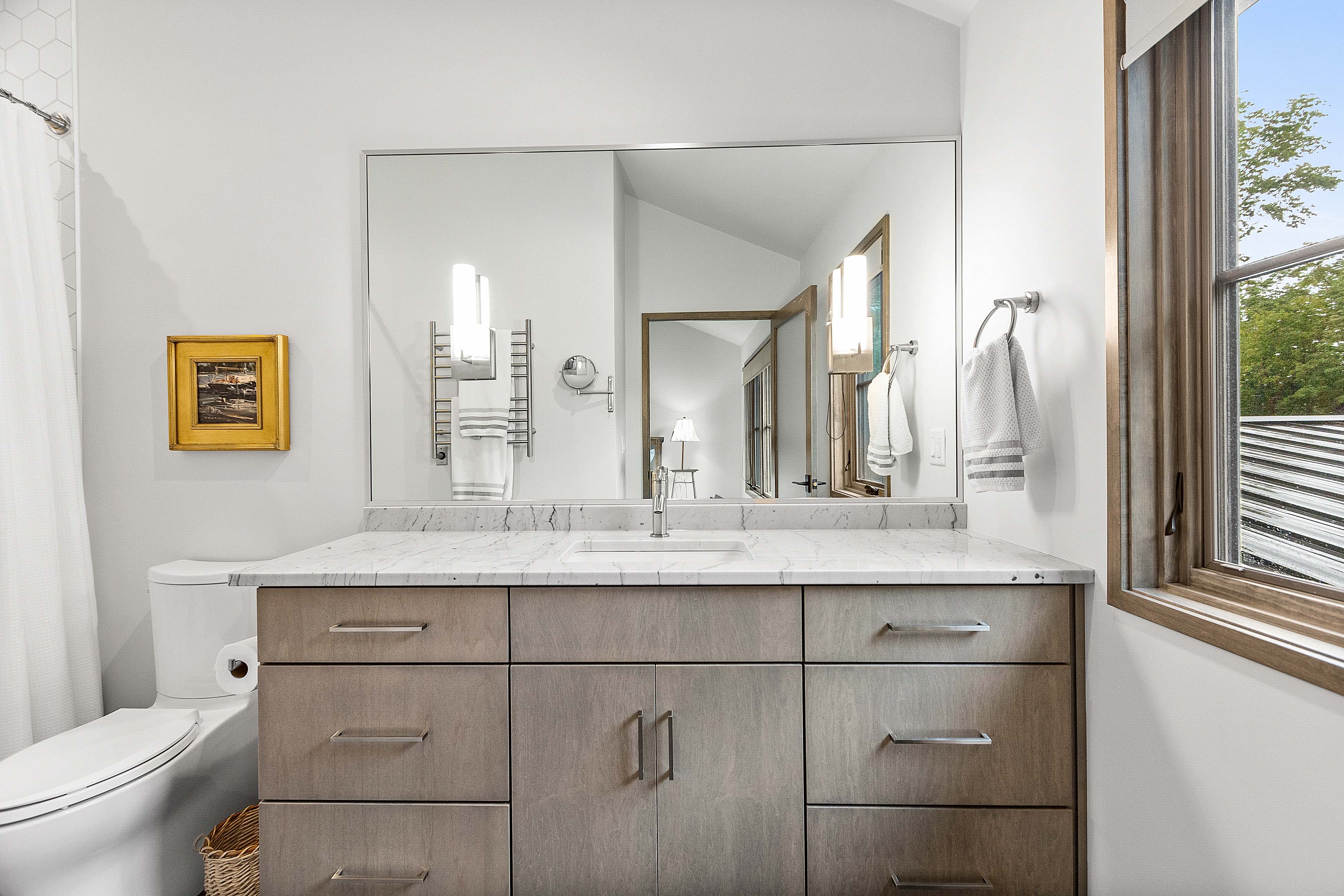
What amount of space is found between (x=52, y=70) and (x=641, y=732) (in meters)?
2.57

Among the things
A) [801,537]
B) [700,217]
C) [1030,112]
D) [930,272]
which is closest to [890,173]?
[930,272]

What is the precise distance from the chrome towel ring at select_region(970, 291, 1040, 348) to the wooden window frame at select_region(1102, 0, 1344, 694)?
26 centimetres

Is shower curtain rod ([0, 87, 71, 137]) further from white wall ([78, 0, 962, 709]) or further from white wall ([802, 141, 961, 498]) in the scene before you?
white wall ([802, 141, 961, 498])

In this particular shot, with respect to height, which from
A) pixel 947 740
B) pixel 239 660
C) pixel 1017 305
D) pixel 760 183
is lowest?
pixel 947 740

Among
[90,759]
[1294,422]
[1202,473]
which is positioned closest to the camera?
[1294,422]

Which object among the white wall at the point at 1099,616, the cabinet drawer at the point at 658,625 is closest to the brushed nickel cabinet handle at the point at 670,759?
the cabinet drawer at the point at 658,625

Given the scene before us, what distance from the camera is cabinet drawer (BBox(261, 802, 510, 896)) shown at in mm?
1315

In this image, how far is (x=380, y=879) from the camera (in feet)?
4.30

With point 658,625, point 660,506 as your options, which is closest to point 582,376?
point 660,506

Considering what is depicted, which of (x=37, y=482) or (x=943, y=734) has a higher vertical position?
(x=37, y=482)

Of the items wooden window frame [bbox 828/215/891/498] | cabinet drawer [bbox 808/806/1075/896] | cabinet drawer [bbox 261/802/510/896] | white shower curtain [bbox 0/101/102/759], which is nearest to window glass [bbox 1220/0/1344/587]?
cabinet drawer [bbox 808/806/1075/896]

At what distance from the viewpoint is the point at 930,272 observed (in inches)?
73.7

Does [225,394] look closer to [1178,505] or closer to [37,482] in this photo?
[37,482]

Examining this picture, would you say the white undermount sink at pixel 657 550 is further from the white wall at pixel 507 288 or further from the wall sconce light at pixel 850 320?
the wall sconce light at pixel 850 320
